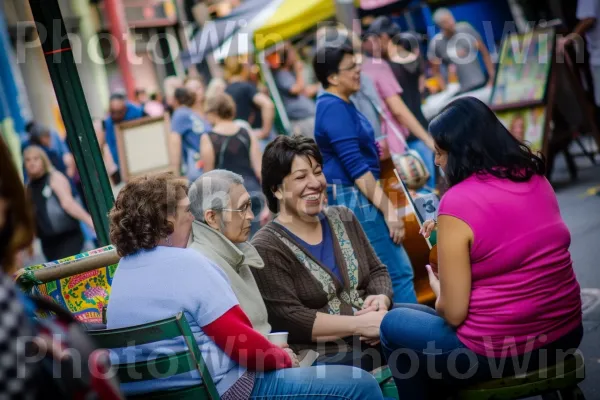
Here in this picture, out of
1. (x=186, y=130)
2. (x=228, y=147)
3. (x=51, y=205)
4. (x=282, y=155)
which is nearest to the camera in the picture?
(x=282, y=155)

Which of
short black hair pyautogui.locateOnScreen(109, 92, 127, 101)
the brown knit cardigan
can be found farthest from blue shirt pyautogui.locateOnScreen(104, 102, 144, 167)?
the brown knit cardigan

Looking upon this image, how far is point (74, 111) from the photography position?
12.8 feet

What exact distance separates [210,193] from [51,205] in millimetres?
4713

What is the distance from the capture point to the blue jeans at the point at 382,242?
4.33 m

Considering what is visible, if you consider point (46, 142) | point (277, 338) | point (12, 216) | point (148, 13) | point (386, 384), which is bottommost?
point (386, 384)

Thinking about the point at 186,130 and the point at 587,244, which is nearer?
the point at 587,244

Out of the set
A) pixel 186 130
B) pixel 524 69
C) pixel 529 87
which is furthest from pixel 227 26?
pixel 529 87

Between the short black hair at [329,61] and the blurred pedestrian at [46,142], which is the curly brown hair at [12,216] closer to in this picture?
the short black hair at [329,61]

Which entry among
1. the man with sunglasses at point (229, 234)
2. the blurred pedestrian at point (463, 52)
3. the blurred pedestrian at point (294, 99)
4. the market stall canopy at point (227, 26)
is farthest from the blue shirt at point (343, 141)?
the market stall canopy at point (227, 26)

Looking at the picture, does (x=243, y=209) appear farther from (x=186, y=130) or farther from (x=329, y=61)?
(x=186, y=130)

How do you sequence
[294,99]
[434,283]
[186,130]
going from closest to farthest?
1. [434,283]
2. [186,130]
3. [294,99]

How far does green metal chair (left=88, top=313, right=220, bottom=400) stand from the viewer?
2.54 m

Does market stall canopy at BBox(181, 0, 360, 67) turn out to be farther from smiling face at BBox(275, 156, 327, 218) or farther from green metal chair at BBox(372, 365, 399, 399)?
green metal chair at BBox(372, 365, 399, 399)

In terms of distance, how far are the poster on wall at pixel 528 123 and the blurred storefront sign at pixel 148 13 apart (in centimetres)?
2128
